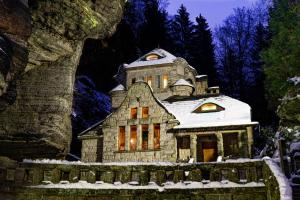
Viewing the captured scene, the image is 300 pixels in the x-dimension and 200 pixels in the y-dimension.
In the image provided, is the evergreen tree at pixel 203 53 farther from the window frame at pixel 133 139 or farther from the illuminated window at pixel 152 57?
the window frame at pixel 133 139

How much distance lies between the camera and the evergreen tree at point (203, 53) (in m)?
54.8

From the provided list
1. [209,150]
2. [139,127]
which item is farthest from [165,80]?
[209,150]

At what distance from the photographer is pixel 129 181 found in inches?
576

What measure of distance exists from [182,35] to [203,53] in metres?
6.84

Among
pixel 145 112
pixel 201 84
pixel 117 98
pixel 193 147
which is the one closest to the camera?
pixel 193 147

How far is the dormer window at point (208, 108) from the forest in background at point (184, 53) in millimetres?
4883

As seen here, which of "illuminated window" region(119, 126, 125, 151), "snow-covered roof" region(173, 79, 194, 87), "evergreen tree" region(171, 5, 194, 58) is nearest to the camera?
"illuminated window" region(119, 126, 125, 151)

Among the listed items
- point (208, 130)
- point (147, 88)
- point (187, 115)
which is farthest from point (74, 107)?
point (208, 130)

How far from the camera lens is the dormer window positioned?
100ft

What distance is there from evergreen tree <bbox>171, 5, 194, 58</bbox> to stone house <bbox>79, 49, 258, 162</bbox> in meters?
25.0

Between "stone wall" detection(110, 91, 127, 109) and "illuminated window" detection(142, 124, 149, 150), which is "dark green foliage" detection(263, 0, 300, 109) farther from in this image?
"stone wall" detection(110, 91, 127, 109)

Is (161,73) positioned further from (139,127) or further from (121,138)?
(121,138)

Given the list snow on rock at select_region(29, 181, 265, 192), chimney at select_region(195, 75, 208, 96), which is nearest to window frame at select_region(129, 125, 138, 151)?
chimney at select_region(195, 75, 208, 96)

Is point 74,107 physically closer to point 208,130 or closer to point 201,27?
point 208,130
